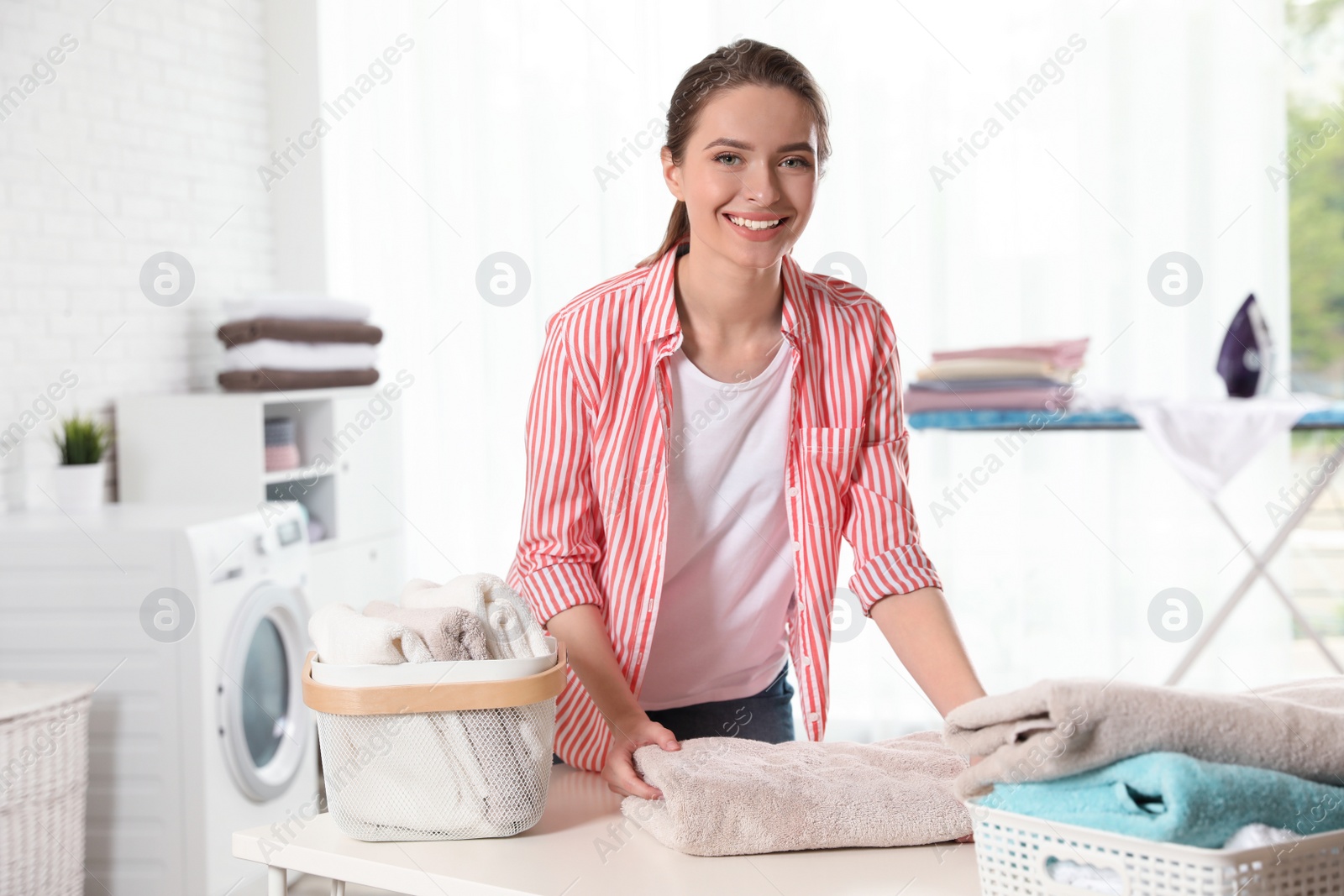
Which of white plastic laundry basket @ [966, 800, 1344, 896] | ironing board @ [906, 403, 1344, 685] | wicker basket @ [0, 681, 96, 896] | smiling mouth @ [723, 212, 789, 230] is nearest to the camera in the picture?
white plastic laundry basket @ [966, 800, 1344, 896]

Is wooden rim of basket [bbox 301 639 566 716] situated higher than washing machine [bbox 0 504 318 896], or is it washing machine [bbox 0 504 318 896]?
wooden rim of basket [bbox 301 639 566 716]

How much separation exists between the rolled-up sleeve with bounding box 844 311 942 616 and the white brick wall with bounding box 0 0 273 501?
2.31 metres

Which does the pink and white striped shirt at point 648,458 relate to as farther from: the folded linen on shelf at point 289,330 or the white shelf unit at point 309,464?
the folded linen on shelf at point 289,330

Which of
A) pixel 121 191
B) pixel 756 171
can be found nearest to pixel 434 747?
pixel 756 171

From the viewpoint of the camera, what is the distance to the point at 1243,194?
131 inches

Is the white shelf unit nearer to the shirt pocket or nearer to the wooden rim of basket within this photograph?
the shirt pocket

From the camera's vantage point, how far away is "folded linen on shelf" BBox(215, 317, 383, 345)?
10.7 feet

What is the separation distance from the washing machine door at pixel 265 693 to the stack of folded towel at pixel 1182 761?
7.19 ft

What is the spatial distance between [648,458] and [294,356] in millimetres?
2241

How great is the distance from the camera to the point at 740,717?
157cm

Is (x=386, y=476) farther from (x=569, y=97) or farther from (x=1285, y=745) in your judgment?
(x=1285, y=745)

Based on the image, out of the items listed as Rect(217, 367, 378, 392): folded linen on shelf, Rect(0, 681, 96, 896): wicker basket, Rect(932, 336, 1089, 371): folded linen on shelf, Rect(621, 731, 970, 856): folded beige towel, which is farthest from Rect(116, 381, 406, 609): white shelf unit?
Rect(621, 731, 970, 856): folded beige towel

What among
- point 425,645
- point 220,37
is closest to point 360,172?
point 220,37

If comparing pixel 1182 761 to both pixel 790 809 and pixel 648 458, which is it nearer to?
pixel 790 809
